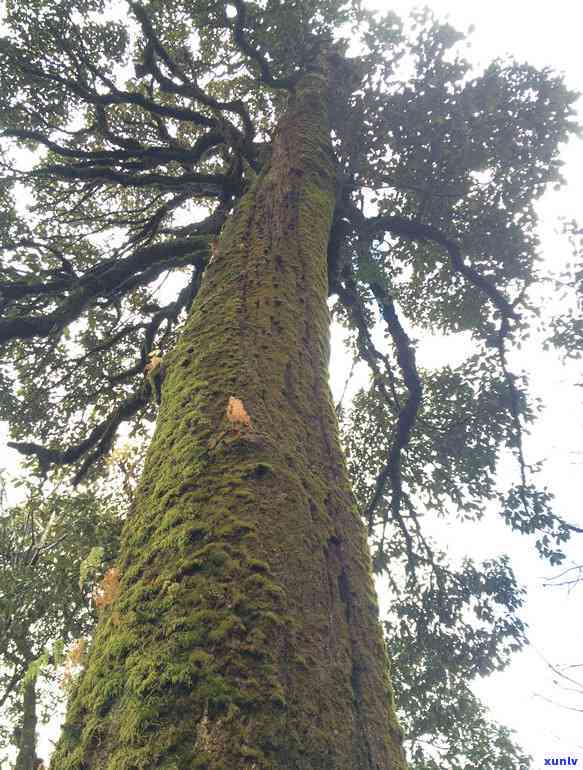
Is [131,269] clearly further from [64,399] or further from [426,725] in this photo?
[426,725]

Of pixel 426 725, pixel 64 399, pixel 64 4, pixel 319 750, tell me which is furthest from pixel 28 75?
pixel 426 725

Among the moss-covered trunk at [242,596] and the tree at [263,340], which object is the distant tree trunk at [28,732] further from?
the moss-covered trunk at [242,596]

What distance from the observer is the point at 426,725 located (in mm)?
7133

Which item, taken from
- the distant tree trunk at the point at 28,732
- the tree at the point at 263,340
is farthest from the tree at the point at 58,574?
the distant tree trunk at the point at 28,732

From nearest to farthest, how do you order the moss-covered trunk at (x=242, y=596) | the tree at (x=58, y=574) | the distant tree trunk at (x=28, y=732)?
the moss-covered trunk at (x=242, y=596), the tree at (x=58, y=574), the distant tree trunk at (x=28, y=732)

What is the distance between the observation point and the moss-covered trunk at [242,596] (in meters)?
0.90

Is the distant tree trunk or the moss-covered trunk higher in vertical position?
the moss-covered trunk

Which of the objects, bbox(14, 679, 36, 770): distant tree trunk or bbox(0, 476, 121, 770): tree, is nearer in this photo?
bbox(0, 476, 121, 770): tree

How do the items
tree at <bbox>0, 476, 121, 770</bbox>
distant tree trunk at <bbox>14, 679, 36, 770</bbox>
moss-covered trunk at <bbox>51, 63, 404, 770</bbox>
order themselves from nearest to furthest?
moss-covered trunk at <bbox>51, 63, 404, 770</bbox>, tree at <bbox>0, 476, 121, 770</bbox>, distant tree trunk at <bbox>14, 679, 36, 770</bbox>

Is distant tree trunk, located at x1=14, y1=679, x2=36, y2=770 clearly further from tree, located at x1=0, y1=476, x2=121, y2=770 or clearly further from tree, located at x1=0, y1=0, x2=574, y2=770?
tree, located at x1=0, y1=0, x2=574, y2=770

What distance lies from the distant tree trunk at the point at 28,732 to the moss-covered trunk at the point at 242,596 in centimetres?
993

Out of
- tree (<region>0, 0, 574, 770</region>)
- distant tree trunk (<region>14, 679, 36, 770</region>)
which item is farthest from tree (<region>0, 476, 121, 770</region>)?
distant tree trunk (<region>14, 679, 36, 770</region>)

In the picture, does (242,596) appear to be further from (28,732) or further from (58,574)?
(28,732)

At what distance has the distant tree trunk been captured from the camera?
8.82 m
